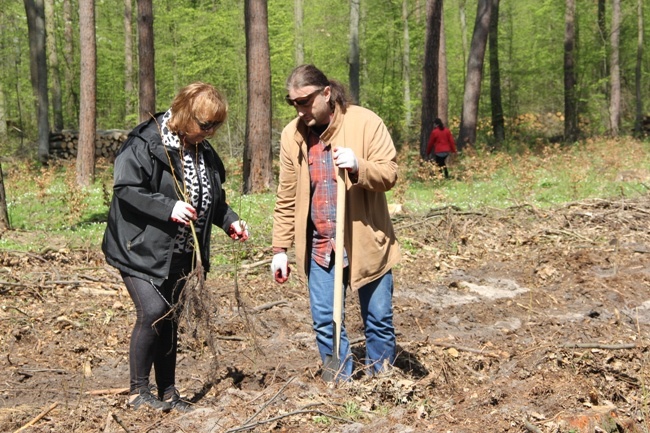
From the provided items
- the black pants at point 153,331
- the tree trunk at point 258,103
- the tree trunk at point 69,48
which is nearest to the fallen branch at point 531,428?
the black pants at point 153,331

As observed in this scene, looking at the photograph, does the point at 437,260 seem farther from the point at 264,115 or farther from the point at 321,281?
the point at 264,115

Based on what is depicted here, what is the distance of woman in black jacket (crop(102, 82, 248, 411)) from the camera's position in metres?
3.84

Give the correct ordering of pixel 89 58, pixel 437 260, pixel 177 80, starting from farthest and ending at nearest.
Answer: pixel 177 80 < pixel 89 58 < pixel 437 260

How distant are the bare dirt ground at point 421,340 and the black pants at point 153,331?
258mm

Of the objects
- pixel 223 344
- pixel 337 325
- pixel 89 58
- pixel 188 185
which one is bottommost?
pixel 223 344

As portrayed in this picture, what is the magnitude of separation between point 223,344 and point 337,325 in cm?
228

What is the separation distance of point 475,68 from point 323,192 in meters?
19.8

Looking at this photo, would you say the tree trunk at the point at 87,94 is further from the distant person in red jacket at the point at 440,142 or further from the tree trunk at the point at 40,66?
the distant person in red jacket at the point at 440,142

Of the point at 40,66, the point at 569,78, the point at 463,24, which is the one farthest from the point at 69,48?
the point at 463,24

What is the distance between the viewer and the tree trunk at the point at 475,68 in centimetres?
2262

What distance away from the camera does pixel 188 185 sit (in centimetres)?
401

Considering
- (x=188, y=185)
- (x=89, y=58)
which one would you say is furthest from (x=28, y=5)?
(x=188, y=185)

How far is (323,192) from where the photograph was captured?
4.10 meters

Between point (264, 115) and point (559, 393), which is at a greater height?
point (264, 115)
